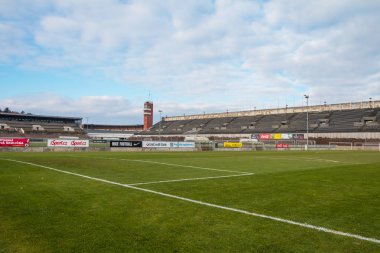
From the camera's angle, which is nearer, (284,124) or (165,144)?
(165,144)

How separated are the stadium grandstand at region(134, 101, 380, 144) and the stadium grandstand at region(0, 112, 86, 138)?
28.5 metres

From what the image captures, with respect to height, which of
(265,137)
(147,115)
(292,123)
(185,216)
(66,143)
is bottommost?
(185,216)

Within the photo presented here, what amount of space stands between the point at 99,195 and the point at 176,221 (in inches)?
143

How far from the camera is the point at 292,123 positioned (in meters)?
101

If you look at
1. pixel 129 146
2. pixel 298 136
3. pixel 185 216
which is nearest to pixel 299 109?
pixel 298 136

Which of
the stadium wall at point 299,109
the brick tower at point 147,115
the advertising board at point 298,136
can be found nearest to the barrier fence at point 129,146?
the advertising board at point 298,136

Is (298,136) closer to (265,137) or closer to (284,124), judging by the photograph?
(265,137)

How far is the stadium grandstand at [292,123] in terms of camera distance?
276ft

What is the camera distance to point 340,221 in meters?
7.01

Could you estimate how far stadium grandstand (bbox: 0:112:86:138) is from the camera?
106375mm

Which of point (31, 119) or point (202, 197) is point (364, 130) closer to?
point (202, 197)

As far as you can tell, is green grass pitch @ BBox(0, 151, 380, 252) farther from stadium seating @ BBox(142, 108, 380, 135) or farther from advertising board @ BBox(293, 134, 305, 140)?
stadium seating @ BBox(142, 108, 380, 135)

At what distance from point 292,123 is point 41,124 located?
8386 centimetres

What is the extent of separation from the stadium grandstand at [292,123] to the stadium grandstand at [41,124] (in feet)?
93.4
